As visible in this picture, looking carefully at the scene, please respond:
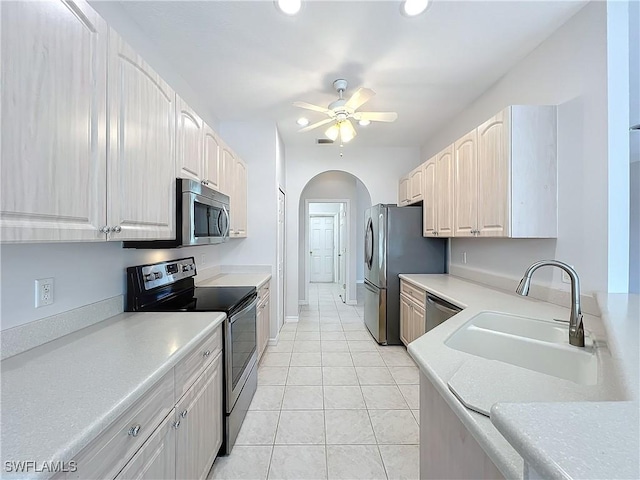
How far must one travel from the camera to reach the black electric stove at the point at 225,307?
5.92ft

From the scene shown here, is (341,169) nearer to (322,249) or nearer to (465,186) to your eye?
(465,186)

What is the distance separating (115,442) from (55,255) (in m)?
0.92

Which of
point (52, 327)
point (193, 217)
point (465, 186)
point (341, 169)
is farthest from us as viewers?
point (341, 169)

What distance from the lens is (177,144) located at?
1.85 m

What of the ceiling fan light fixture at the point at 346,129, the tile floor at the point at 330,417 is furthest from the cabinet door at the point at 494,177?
the tile floor at the point at 330,417

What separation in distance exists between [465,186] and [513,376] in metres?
2.12

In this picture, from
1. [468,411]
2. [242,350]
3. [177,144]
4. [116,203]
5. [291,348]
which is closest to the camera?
[468,411]

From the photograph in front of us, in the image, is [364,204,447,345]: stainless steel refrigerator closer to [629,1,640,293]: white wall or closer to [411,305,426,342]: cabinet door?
[411,305,426,342]: cabinet door

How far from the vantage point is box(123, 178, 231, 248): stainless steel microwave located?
1.83 m

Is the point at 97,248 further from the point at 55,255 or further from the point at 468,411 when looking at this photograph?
the point at 468,411

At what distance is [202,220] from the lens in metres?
2.08

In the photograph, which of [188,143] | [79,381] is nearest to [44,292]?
[79,381]

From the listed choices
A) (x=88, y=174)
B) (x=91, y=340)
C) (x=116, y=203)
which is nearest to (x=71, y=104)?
(x=88, y=174)

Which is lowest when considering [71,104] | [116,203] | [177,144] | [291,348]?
[291,348]
